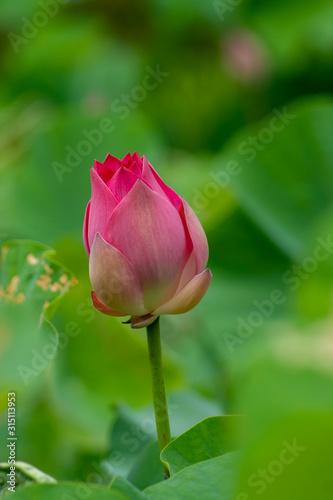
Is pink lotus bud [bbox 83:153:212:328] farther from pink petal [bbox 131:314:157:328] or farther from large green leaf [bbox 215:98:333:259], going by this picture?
large green leaf [bbox 215:98:333:259]

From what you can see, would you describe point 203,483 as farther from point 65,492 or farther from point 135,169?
point 135,169

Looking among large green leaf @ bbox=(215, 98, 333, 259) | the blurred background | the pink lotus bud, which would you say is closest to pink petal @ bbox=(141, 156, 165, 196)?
the pink lotus bud

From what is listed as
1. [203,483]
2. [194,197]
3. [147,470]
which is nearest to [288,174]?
[194,197]

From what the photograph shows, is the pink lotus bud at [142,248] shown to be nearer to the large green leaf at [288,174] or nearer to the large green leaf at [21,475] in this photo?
the large green leaf at [21,475]

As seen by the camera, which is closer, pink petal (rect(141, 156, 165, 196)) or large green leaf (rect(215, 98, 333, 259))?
pink petal (rect(141, 156, 165, 196))

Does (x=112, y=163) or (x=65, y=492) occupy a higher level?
(x=112, y=163)
